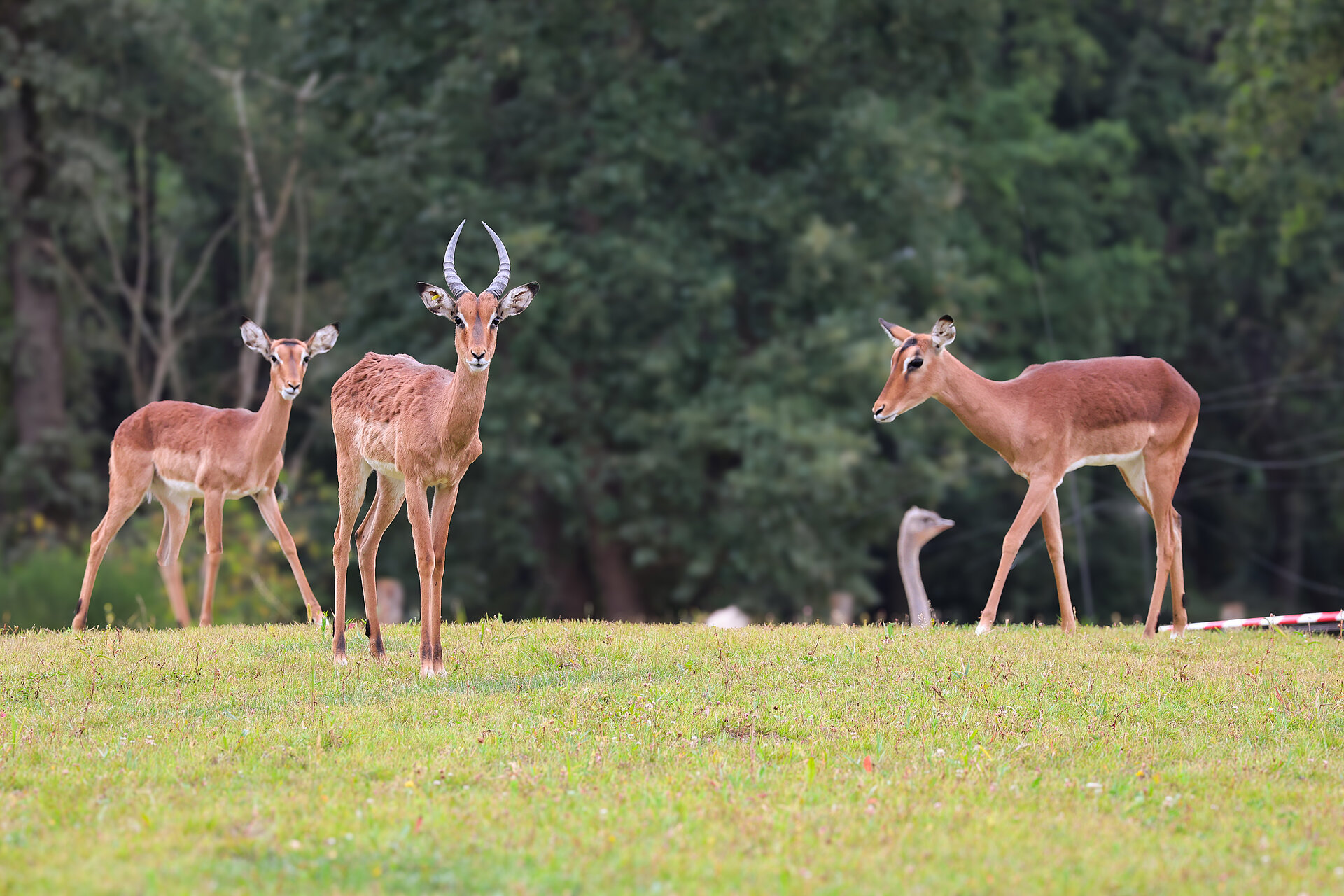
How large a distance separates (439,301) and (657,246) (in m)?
14.4

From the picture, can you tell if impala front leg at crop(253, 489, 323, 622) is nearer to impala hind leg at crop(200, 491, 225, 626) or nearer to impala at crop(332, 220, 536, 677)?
impala hind leg at crop(200, 491, 225, 626)

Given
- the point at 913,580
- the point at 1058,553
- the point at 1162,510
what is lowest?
the point at 913,580

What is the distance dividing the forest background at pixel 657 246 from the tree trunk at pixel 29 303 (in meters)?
0.06

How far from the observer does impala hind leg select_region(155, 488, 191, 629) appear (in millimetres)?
13656

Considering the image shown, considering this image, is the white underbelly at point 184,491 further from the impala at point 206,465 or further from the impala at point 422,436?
the impala at point 422,436

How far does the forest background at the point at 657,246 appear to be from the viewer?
908 inches

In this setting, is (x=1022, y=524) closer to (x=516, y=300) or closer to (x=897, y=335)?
(x=897, y=335)

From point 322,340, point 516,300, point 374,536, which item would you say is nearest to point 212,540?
point 322,340

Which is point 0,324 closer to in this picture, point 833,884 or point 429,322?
point 429,322

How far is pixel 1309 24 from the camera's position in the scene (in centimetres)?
1984

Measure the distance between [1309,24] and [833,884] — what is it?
17.3 m

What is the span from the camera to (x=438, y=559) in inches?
392

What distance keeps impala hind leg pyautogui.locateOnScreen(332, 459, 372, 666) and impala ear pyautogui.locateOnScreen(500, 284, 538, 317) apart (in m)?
1.77

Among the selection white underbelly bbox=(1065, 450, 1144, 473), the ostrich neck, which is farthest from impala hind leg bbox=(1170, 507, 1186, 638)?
the ostrich neck
